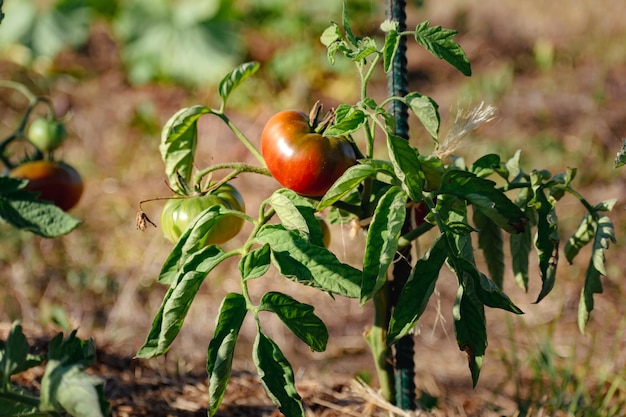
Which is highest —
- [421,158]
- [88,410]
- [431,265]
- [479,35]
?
[479,35]

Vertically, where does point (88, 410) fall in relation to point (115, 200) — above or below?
below

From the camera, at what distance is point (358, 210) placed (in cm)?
107

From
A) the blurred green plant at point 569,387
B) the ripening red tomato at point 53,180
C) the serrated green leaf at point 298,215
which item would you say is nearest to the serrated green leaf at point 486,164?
the serrated green leaf at point 298,215

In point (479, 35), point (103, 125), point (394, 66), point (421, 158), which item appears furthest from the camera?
point (479, 35)

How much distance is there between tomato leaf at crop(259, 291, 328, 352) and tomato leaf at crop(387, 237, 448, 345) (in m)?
0.09

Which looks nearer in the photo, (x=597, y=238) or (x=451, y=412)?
(x=597, y=238)

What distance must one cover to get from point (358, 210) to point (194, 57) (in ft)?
10.5

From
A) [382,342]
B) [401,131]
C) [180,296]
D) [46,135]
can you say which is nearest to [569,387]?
[382,342]

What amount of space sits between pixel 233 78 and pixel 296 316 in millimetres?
406

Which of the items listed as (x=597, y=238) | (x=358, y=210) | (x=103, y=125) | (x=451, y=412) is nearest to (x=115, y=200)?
(x=103, y=125)

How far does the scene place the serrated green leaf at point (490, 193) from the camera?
0.92m

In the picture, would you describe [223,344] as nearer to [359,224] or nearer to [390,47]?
[359,224]

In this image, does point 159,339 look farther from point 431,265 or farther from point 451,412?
point 451,412

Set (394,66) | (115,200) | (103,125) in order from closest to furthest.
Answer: (394,66) < (115,200) < (103,125)
